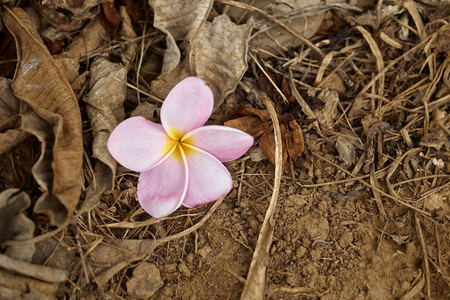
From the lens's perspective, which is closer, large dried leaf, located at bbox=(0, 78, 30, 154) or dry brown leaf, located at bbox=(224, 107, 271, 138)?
large dried leaf, located at bbox=(0, 78, 30, 154)

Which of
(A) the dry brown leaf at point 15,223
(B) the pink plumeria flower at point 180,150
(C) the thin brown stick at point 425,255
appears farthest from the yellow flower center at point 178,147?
(C) the thin brown stick at point 425,255

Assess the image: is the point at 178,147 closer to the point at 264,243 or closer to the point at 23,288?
the point at 264,243

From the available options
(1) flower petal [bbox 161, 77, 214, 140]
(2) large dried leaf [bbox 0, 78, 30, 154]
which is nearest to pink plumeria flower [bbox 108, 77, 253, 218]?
(1) flower petal [bbox 161, 77, 214, 140]

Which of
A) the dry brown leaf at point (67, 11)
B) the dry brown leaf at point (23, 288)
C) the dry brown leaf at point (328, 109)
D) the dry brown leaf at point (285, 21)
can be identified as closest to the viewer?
the dry brown leaf at point (23, 288)

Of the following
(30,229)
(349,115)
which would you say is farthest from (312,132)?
(30,229)

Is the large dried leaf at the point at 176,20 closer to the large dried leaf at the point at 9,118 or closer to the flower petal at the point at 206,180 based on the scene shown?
the flower petal at the point at 206,180

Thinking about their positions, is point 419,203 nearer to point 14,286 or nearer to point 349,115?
point 349,115

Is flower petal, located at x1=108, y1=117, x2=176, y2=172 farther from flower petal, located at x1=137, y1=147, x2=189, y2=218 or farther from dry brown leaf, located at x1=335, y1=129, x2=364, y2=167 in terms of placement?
dry brown leaf, located at x1=335, y1=129, x2=364, y2=167

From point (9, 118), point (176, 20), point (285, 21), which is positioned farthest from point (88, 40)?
point (285, 21)
